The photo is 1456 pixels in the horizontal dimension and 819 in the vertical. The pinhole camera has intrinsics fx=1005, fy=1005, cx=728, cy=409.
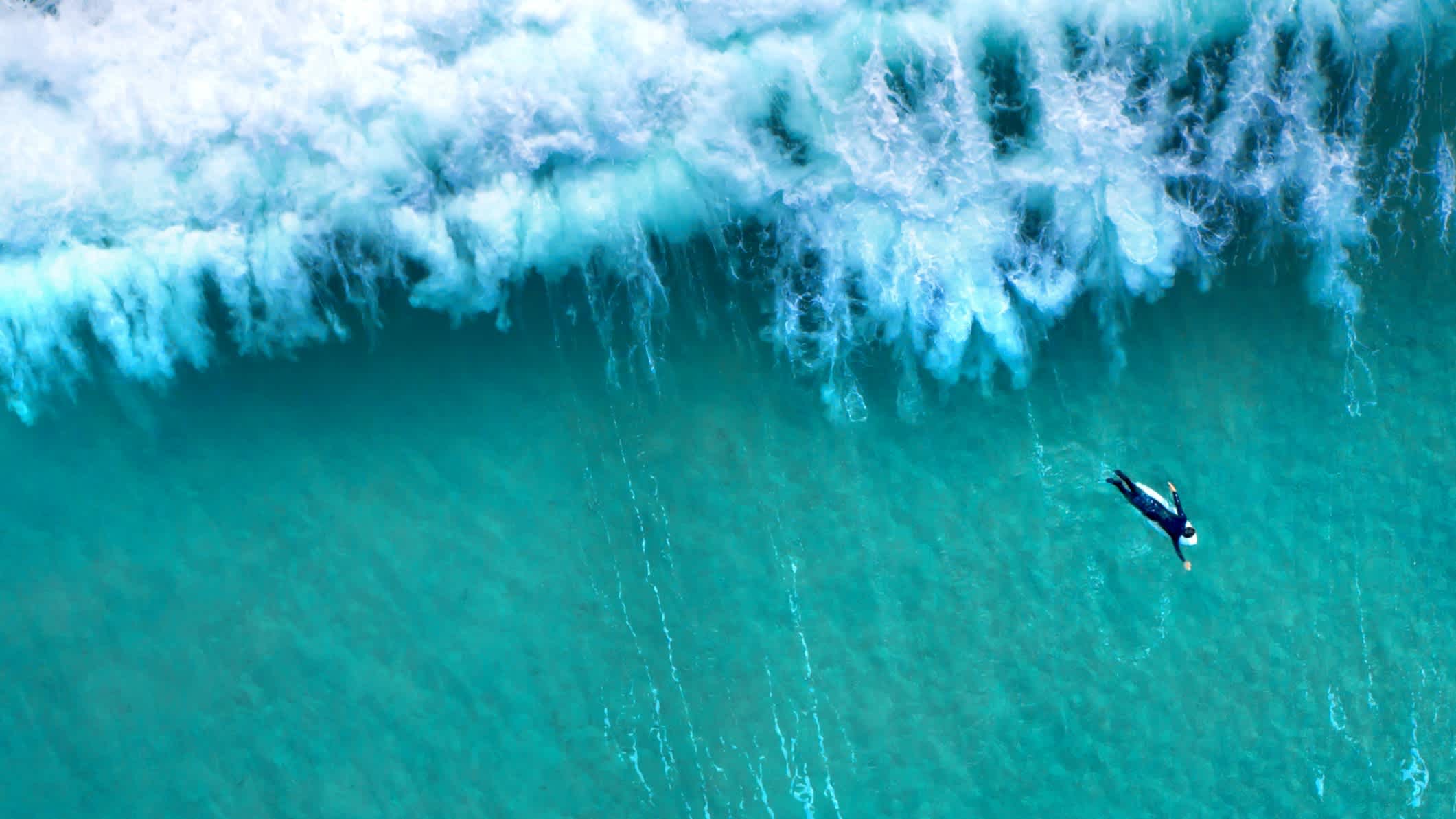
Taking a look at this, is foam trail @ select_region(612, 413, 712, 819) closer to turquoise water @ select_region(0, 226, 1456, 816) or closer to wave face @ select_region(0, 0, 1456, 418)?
turquoise water @ select_region(0, 226, 1456, 816)

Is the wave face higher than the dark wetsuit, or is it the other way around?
the wave face

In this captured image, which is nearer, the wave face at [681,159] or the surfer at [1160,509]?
the wave face at [681,159]

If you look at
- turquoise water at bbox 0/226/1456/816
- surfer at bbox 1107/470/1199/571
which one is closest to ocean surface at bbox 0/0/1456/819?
turquoise water at bbox 0/226/1456/816

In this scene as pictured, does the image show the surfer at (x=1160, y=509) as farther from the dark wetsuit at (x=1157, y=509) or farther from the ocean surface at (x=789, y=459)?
the ocean surface at (x=789, y=459)

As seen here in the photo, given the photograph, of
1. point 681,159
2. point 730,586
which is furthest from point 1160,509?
point 681,159

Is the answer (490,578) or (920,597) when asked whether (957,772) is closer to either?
(920,597)

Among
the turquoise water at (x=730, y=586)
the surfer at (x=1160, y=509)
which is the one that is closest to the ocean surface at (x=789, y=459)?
the turquoise water at (x=730, y=586)

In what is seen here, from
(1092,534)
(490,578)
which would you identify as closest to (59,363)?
(490,578)

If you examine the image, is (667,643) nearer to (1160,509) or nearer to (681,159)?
(681,159)
